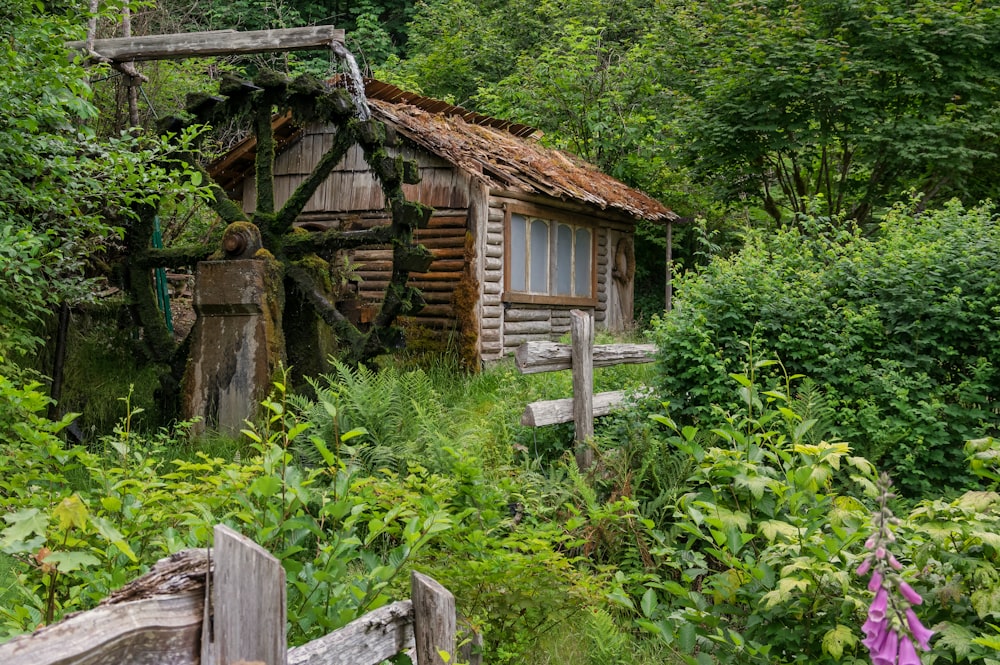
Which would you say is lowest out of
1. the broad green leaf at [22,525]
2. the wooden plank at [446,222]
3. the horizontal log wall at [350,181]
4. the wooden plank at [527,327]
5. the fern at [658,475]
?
the fern at [658,475]

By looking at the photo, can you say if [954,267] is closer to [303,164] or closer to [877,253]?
[877,253]

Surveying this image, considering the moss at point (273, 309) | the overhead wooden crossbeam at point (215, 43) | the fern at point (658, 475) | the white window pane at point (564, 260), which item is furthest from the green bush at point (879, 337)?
the white window pane at point (564, 260)

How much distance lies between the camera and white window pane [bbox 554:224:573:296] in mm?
14688

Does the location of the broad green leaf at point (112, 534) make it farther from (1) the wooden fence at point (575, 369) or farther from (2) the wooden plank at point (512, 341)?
(2) the wooden plank at point (512, 341)

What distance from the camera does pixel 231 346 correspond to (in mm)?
8883

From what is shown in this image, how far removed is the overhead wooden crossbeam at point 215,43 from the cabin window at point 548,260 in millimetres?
4269

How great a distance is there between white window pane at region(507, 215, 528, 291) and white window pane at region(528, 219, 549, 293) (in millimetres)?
141

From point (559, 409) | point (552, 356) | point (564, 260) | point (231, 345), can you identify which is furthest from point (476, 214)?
point (559, 409)

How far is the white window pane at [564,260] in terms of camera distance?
1469 centimetres

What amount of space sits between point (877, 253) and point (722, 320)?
1264 millimetres

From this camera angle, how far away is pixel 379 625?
2.54 m

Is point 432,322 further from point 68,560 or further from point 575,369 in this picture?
point 68,560

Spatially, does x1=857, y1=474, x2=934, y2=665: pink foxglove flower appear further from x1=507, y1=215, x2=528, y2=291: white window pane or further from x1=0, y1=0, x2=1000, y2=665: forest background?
x1=507, y1=215, x2=528, y2=291: white window pane

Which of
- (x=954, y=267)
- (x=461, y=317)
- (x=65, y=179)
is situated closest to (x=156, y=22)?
(x=461, y=317)
